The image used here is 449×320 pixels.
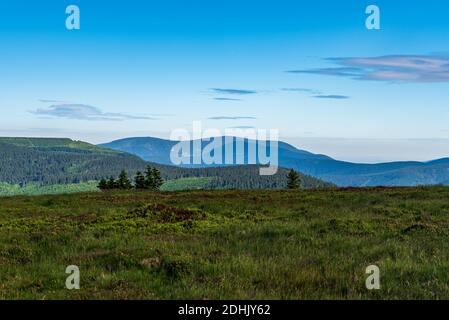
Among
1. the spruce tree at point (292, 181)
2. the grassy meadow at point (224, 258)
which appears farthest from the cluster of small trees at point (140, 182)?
the grassy meadow at point (224, 258)

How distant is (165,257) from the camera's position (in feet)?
40.5

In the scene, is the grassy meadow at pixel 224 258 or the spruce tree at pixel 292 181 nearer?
the grassy meadow at pixel 224 258

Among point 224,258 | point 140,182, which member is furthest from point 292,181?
point 224,258

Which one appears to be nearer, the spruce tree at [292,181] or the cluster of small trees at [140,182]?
the spruce tree at [292,181]

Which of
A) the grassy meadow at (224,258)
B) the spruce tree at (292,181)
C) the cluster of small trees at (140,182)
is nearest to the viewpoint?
the grassy meadow at (224,258)

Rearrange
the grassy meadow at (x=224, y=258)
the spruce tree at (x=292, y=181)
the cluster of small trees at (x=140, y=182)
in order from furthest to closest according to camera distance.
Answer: the cluster of small trees at (x=140, y=182) < the spruce tree at (x=292, y=181) < the grassy meadow at (x=224, y=258)

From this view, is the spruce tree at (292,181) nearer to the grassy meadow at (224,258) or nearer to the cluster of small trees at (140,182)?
the cluster of small trees at (140,182)

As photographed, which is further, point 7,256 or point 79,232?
point 79,232

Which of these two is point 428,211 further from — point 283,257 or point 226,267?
point 226,267

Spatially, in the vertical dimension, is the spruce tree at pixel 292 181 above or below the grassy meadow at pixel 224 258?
below

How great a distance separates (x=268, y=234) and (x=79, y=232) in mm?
7555

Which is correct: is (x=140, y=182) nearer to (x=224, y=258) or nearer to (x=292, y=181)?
(x=292, y=181)
